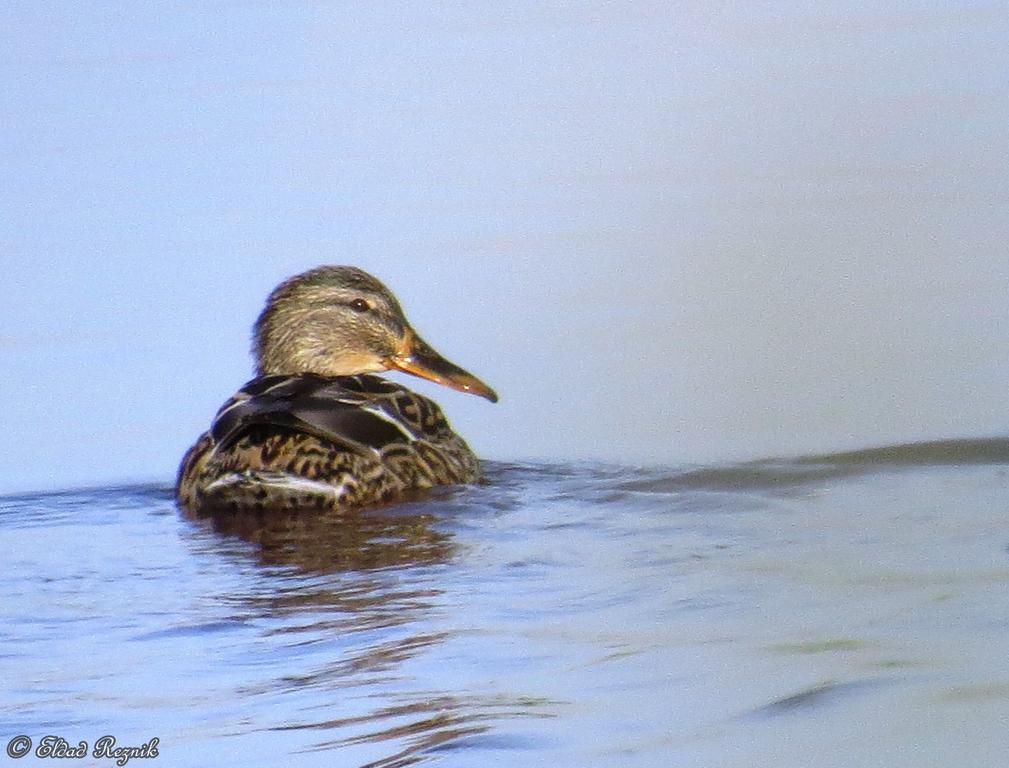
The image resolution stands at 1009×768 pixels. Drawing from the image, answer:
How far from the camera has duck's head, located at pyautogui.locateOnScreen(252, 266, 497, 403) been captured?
6.64 meters

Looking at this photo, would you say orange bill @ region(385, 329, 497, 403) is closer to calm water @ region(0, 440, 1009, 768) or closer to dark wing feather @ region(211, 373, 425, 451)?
dark wing feather @ region(211, 373, 425, 451)

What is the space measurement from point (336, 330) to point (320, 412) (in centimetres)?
137

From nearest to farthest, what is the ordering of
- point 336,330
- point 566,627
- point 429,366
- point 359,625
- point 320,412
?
1. point 566,627
2. point 359,625
3. point 320,412
4. point 429,366
5. point 336,330

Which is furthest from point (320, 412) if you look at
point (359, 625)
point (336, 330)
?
point (359, 625)

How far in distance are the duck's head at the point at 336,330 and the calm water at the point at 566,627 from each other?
1633 mm

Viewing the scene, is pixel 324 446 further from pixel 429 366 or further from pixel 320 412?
pixel 429 366

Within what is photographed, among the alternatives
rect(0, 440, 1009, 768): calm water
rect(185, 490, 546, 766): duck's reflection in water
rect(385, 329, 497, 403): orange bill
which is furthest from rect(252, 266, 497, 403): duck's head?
rect(0, 440, 1009, 768): calm water

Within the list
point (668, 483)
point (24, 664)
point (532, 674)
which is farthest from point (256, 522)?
point (532, 674)

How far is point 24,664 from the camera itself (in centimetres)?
319

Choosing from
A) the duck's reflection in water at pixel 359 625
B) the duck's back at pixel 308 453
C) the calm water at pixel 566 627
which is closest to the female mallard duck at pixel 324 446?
the duck's back at pixel 308 453

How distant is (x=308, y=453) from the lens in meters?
5.47

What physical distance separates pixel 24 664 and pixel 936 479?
260 cm

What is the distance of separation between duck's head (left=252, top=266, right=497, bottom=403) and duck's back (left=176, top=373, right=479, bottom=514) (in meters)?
0.80

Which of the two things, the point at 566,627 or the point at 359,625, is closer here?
the point at 566,627
